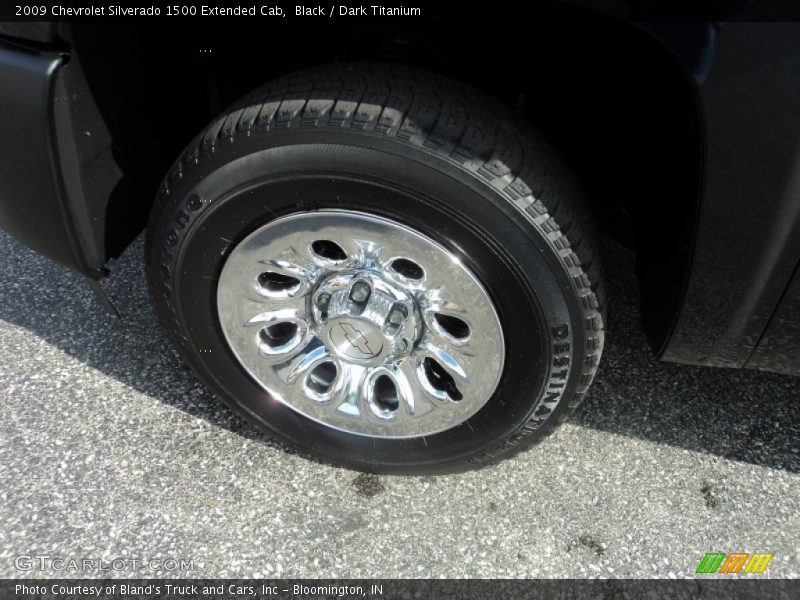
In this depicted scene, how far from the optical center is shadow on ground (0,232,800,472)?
2.09 meters

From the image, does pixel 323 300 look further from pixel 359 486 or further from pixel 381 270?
pixel 359 486

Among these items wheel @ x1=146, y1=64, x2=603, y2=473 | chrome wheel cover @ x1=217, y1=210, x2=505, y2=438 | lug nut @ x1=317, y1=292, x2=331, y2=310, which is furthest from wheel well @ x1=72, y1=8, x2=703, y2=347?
lug nut @ x1=317, y1=292, x2=331, y2=310

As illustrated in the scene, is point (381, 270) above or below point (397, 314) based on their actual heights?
above

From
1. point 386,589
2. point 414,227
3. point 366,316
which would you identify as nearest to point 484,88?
point 414,227

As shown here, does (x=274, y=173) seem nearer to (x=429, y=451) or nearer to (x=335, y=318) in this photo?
(x=335, y=318)

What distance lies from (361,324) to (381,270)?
0.16m

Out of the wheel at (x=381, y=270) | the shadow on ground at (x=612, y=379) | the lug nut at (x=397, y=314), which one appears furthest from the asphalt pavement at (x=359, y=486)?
the lug nut at (x=397, y=314)

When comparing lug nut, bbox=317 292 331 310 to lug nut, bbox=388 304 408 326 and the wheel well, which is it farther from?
the wheel well

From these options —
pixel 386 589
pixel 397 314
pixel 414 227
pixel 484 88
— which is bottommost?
pixel 386 589

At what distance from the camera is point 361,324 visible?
5.66ft

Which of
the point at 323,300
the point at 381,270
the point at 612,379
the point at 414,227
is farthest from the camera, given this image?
the point at 612,379

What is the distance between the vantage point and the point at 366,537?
1.81 metres

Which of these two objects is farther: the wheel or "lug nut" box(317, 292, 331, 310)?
"lug nut" box(317, 292, 331, 310)

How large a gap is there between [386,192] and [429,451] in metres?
0.73
